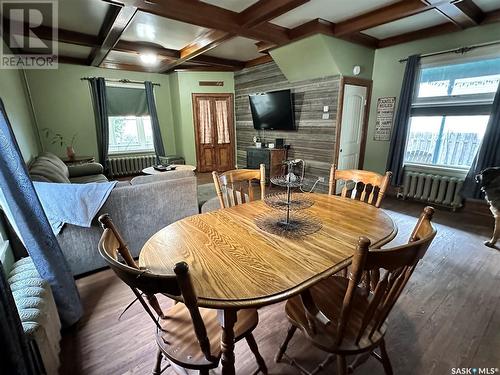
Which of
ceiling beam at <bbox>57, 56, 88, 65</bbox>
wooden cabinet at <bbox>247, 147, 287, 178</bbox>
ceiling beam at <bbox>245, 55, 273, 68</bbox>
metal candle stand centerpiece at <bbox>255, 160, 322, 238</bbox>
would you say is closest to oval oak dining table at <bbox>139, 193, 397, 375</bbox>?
metal candle stand centerpiece at <bbox>255, 160, 322, 238</bbox>

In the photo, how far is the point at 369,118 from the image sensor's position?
4324 mm

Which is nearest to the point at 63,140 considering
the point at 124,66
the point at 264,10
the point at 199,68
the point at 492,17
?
the point at 124,66

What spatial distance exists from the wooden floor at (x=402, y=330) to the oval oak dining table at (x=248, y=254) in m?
0.75

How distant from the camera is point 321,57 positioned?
3.64 metres

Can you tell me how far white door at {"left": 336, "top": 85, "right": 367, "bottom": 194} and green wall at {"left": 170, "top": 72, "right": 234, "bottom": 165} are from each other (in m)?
3.05

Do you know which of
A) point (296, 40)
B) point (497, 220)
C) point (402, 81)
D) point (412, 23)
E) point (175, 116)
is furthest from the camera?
point (175, 116)

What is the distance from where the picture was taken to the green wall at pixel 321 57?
11.5 feet

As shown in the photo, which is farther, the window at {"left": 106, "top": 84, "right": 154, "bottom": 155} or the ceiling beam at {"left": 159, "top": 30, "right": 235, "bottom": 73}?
the window at {"left": 106, "top": 84, "right": 154, "bottom": 155}

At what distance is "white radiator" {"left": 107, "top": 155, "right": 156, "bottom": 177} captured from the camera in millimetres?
5531

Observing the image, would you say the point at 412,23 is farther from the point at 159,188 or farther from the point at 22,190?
the point at 22,190

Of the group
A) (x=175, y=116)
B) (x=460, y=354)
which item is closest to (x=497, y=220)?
(x=460, y=354)

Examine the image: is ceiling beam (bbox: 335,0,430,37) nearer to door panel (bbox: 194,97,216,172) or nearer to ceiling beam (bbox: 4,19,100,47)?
door panel (bbox: 194,97,216,172)

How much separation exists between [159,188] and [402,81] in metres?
3.99

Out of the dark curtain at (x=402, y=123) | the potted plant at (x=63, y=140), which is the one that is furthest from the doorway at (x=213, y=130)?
the dark curtain at (x=402, y=123)
